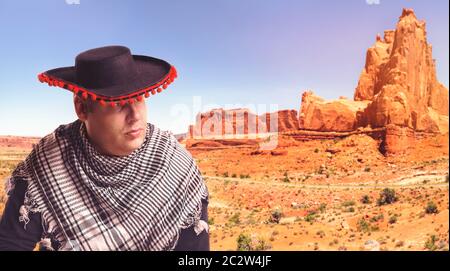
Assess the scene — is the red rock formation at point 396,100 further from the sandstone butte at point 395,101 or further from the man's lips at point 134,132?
the man's lips at point 134,132

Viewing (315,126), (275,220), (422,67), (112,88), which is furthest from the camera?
(315,126)

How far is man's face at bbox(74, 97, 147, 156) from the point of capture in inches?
103

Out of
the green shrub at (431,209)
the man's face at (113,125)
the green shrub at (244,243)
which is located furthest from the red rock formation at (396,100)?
the man's face at (113,125)

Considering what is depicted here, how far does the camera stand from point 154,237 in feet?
9.14

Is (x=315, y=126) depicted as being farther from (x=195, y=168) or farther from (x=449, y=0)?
(x=195, y=168)

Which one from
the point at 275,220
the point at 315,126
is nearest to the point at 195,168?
the point at 275,220

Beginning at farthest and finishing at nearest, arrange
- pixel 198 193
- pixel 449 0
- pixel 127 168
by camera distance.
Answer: pixel 449 0 < pixel 198 193 < pixel 127 168

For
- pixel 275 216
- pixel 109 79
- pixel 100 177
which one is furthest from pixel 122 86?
pixel 275 216

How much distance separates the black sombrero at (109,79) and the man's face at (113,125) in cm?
13

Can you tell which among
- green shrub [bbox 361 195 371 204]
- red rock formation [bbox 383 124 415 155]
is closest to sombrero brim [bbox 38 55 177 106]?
green shrub [bbox 361 195 371 204]

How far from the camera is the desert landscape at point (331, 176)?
5.46 m

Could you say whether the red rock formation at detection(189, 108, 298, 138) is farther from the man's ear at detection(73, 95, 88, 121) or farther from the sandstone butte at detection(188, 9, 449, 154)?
the sandstone butte at detection(188, 9, 449, 154)

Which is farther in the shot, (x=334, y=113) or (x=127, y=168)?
(x=334, y=113)
